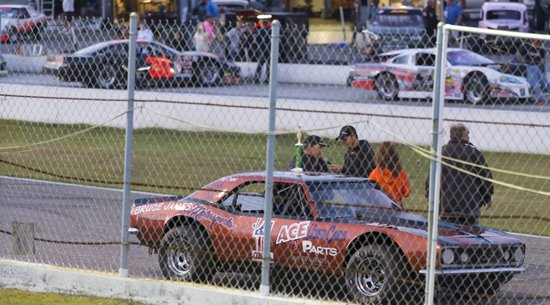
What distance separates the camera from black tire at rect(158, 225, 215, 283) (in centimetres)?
1026

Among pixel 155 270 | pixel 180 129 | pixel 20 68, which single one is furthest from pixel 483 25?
pixel 155 270

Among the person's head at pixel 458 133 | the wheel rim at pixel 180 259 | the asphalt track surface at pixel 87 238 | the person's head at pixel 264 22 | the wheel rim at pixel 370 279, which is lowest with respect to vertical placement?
the person's head at pixel 264 22

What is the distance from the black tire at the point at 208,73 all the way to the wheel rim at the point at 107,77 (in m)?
1.41

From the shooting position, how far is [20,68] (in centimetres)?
1523

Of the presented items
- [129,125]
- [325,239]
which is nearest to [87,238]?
[129,125]

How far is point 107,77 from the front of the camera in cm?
2152

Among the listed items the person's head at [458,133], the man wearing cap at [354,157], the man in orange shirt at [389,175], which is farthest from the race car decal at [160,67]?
the person's head at [458,133]

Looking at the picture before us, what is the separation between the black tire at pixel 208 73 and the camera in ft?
67.0

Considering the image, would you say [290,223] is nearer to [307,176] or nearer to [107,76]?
[307,176]

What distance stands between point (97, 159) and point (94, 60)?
7.00 feet

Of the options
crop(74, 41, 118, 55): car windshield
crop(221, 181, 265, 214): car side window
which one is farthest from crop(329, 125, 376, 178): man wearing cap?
crop(74, 41, 118, 55): car windshield

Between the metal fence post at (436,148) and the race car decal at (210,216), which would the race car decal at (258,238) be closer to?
the race car decal at (210,216)

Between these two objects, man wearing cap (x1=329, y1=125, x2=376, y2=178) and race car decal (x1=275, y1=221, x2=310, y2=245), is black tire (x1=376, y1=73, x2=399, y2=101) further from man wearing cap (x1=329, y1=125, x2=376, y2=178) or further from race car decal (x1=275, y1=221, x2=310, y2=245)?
race car decal (x1=275, y1=221, x2=310, y2=245)

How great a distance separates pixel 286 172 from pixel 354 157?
1.27 meters
